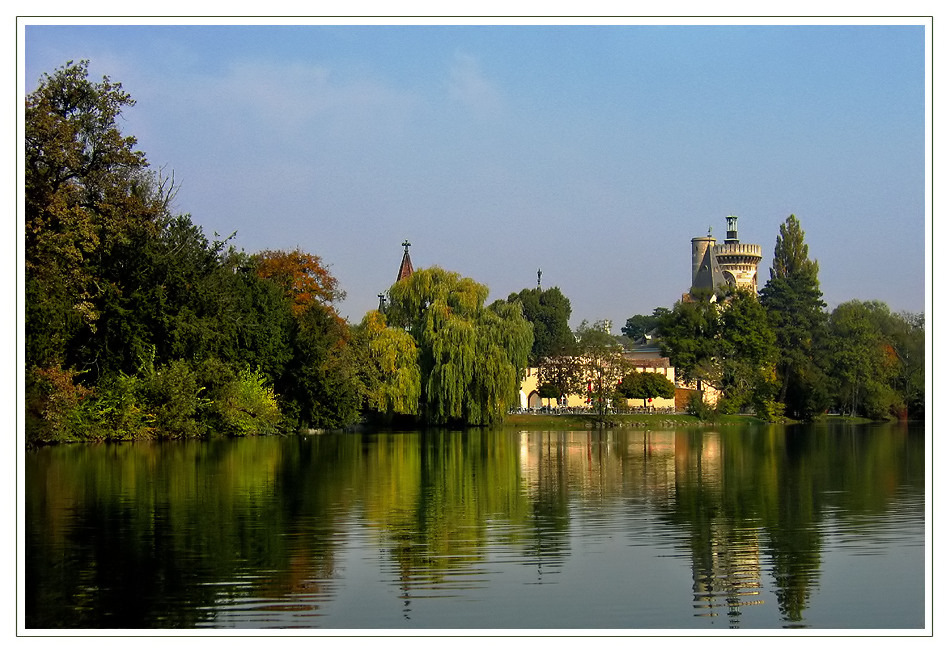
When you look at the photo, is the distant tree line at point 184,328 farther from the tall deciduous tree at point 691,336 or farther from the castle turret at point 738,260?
the castle turret at point 738,260

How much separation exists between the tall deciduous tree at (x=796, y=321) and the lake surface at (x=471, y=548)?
46881mm

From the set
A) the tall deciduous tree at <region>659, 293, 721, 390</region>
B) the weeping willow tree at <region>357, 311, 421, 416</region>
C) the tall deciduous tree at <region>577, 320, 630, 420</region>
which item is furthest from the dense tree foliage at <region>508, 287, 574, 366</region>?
the weeping willow tree at <region>357, 311, 421, 416</region>

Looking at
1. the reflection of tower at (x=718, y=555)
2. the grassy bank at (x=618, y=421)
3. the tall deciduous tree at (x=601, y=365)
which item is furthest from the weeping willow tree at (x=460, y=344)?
the reflection of tower at (x=718, y=555)

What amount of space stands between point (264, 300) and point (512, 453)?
15.5 meters

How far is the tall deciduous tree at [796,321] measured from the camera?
6988 cm

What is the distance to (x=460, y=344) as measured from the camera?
49938 mm

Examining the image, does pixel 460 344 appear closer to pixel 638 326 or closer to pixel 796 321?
pixel 796 321

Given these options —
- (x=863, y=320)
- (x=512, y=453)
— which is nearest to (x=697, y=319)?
(x=863, y=320)

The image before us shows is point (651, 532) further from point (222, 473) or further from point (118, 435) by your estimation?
point (118, 435)

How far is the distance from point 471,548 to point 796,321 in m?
71.1

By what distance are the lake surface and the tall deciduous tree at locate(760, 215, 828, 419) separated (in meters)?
46.9

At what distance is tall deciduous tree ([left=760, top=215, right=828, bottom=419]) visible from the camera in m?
69.9

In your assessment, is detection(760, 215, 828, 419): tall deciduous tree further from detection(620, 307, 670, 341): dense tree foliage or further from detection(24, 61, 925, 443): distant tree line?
detection(620, 307, 670, 341): dense tree foliage
